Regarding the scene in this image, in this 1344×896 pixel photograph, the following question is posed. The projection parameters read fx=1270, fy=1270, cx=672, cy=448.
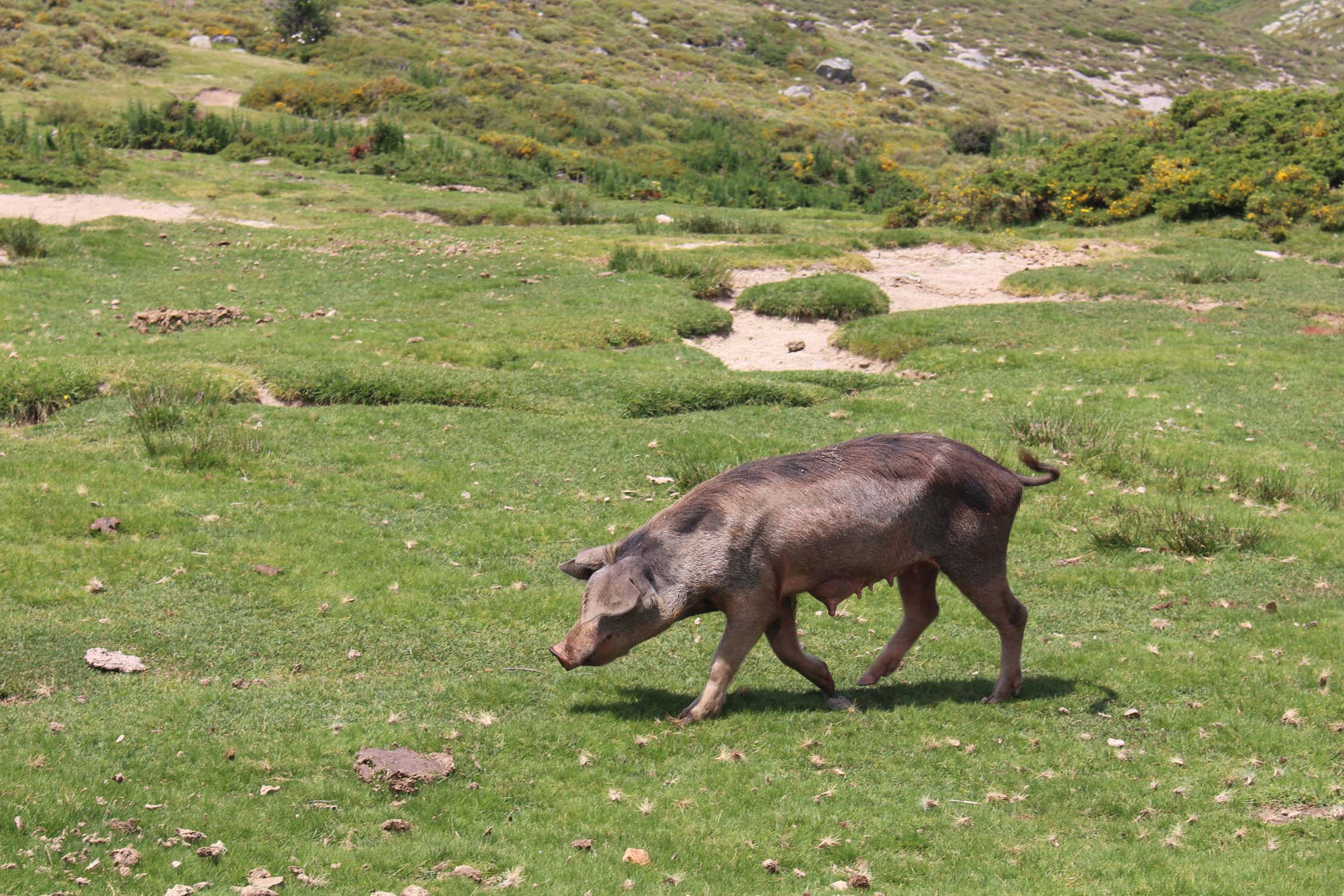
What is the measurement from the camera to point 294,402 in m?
18.3

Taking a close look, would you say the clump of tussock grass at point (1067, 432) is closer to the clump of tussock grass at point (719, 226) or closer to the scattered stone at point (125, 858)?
the scattered stone at point (125, 858)

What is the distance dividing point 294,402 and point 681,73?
197 feet

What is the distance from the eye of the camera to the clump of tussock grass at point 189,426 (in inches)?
581

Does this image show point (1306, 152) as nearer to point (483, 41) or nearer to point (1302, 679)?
point (1302, 679)

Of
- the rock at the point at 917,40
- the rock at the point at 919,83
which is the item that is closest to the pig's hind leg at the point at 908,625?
the rock at the point at 919,83

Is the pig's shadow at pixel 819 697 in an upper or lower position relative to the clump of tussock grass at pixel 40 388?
lower

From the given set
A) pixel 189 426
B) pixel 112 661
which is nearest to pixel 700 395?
pixel 189 426

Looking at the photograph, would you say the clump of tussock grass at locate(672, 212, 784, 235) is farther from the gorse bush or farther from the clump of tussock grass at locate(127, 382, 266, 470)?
the clump of tussock grass at locate(127, 382, 266, 470)

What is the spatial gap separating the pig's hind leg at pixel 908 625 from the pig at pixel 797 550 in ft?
1.60

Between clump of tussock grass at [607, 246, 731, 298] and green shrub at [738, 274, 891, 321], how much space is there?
2.30ft

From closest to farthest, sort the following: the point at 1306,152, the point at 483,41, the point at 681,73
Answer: the point at 1306,152, the point at 483,41, the point at 681,73

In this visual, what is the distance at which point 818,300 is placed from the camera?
82.4 feet

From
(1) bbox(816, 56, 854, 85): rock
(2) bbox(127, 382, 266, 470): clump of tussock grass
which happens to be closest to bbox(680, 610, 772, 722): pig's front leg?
(2) bbox(127, 382, 266, 470): clump of tussock grass

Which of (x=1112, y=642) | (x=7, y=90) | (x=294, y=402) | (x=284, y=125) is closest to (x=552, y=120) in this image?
(x=284, y=125)
